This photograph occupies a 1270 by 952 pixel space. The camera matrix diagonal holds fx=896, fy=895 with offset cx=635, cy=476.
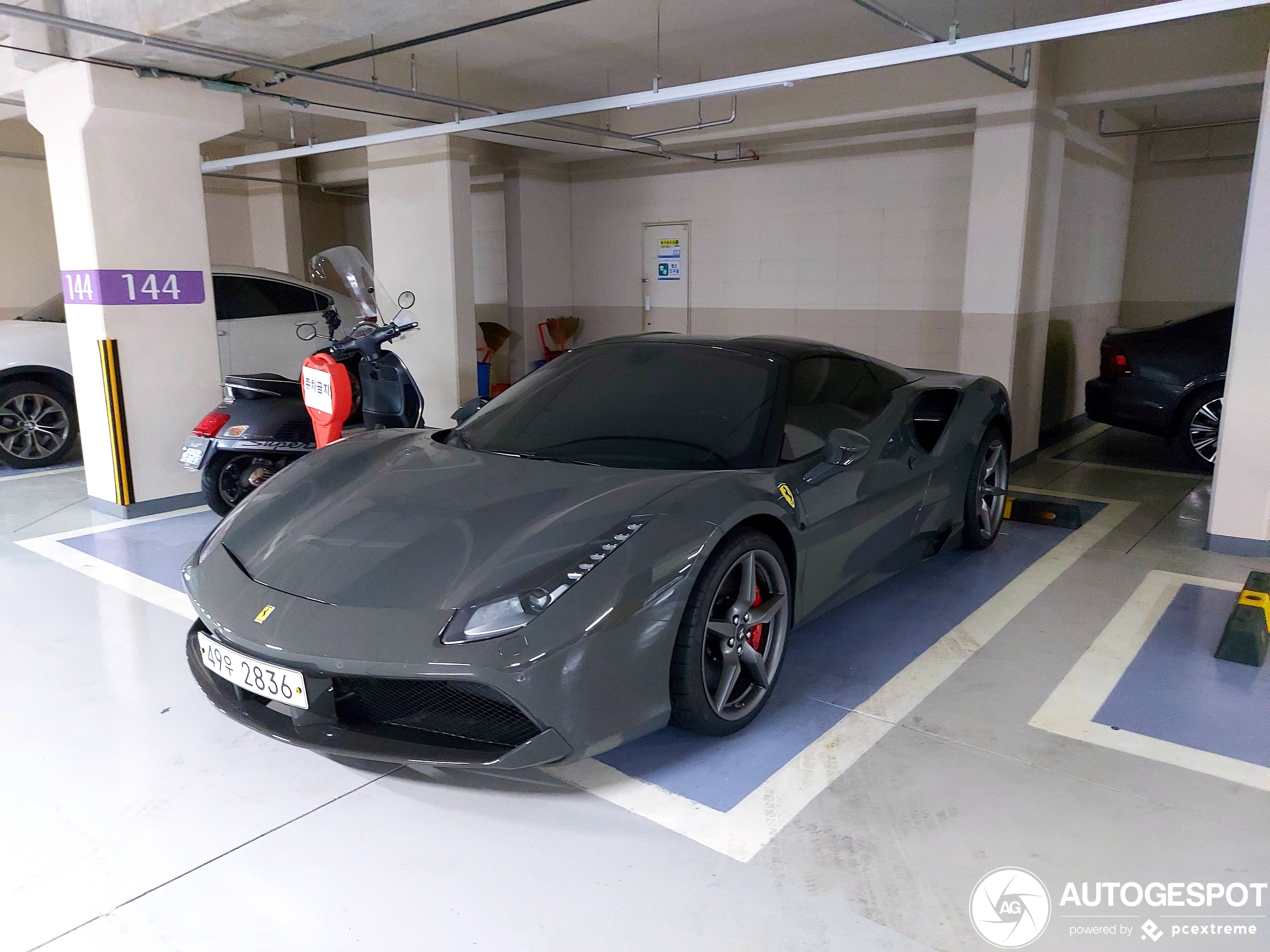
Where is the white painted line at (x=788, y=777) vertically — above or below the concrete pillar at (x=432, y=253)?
below

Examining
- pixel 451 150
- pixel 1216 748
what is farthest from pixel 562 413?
pixel 451 150

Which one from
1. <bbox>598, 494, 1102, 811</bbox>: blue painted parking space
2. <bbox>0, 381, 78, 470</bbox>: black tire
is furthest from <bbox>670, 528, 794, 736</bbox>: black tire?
<bbox>0, 381, 78, 470</bbox>: black tire

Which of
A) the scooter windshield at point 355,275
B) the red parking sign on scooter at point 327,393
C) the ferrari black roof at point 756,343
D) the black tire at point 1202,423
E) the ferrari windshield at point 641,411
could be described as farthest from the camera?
the black tire at point 1202,423

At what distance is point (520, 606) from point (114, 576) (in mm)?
3030

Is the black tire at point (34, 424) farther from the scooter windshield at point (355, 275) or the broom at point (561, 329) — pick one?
the broom at point (561, 329)

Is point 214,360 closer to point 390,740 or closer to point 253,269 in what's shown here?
point 253,269

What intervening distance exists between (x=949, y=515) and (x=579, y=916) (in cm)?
258

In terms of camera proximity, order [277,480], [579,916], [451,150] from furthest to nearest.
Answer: [451,150] → [277,480] → [579,916]

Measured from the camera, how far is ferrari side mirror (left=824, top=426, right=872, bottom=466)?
2846mm

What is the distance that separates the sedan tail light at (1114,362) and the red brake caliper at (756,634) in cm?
495

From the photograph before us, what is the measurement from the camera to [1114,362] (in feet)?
21.3

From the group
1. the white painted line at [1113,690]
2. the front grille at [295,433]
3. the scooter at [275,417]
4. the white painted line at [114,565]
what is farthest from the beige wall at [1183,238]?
the white painted line at [114,565]

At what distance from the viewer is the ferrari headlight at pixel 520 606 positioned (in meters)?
2.05

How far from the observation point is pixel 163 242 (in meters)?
5.17
